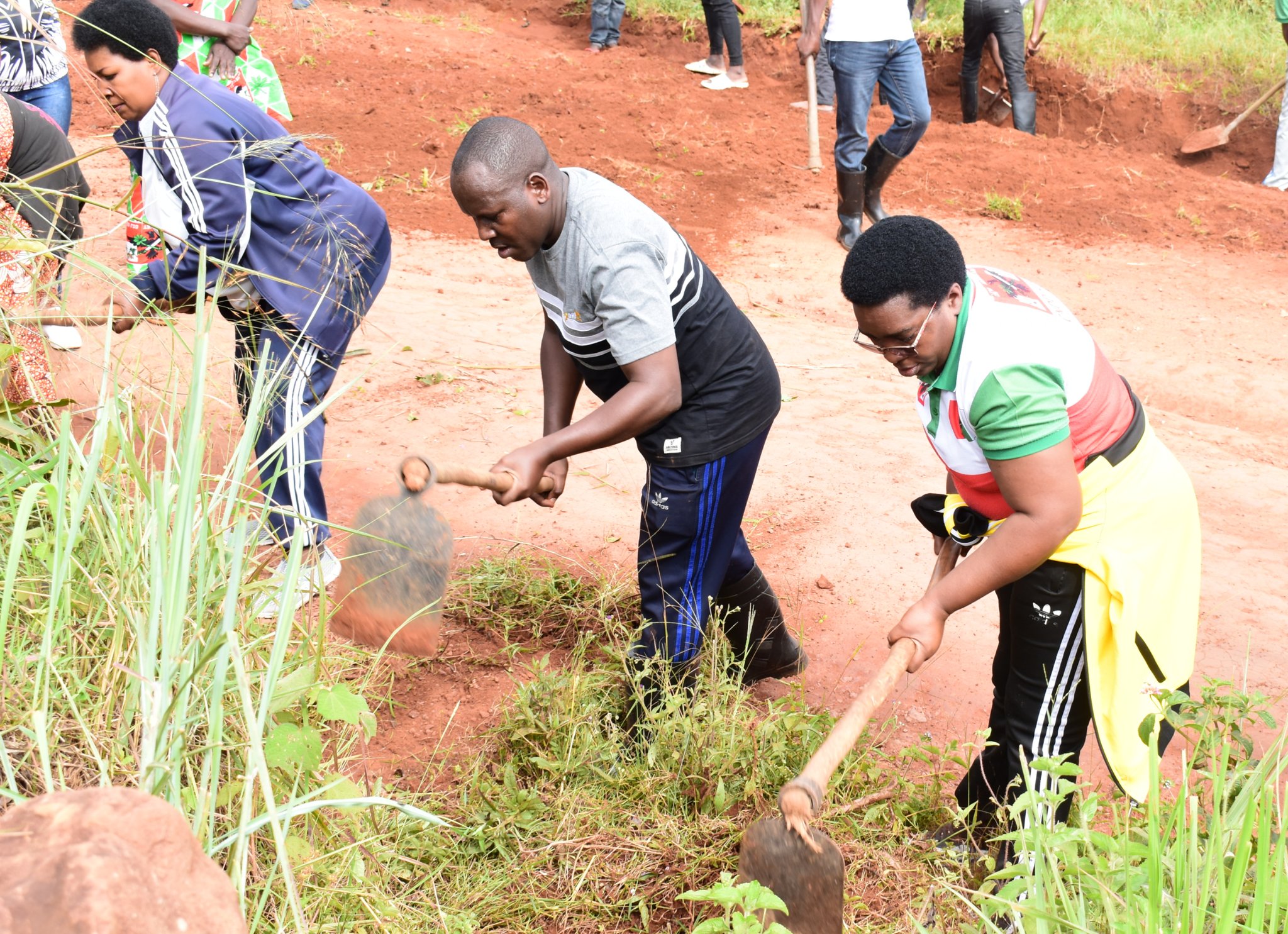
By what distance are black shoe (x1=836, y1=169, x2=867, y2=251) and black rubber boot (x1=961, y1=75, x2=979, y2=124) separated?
363cm

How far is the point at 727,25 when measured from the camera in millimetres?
10781

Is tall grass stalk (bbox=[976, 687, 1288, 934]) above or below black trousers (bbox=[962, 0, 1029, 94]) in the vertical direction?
below

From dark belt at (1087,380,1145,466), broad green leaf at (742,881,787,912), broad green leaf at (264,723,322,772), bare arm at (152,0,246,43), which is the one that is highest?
bare arm at (152,0,246,43)

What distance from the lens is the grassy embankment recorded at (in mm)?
10348

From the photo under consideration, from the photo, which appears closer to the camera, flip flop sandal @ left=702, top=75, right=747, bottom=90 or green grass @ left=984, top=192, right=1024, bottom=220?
green grass @ left=984, top=192, right=1024, bottom=220

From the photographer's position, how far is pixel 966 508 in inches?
98.9

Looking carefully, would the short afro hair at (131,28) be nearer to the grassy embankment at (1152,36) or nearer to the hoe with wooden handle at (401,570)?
the hoe with wooden handle at (401,570)

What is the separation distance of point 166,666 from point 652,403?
1305 mm

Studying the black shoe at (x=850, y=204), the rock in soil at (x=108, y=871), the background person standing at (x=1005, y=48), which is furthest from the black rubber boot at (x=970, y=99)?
the rock in soil at (x=108, y=871)

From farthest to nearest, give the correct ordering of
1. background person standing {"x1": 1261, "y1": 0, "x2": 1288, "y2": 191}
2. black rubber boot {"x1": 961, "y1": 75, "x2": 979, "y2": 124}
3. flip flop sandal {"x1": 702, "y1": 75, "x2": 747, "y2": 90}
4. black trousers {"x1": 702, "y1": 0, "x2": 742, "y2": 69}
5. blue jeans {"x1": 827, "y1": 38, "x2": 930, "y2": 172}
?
flip flop sandal {"x1": 702, "y1": 75, "x2": 747, "y2": 90}
black trousers {"x1": 702, "y1": 0, "x2": 742, "y2": 69}
black rubber boot {"x1": 961, "y1": 75, "x2": 979, "y2": 124}
background person standing {"x1": 1261, "y1": 0, "x2": 1288, "y2": 191}
blue jeans {"x1": 827, "y1": 38, "x2": 930, "y2": 172}

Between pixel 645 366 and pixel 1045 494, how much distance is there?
92 centimetres

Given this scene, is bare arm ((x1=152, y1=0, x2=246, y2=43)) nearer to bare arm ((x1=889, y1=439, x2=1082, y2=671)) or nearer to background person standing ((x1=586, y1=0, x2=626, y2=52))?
bare arm ((x1=889, y1=439, x2=1082, y2=671))

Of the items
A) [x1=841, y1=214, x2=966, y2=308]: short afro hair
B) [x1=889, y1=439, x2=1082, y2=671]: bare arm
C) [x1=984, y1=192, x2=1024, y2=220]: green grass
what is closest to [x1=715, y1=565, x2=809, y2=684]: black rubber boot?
[x1=889, y1=439, x2=1082, y2=671]: bare arm

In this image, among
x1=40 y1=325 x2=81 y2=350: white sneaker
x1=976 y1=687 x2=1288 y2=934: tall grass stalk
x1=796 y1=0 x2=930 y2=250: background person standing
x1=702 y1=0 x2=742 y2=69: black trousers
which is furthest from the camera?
x1=702 y1=0 x2=742 y2=69: black trousers
